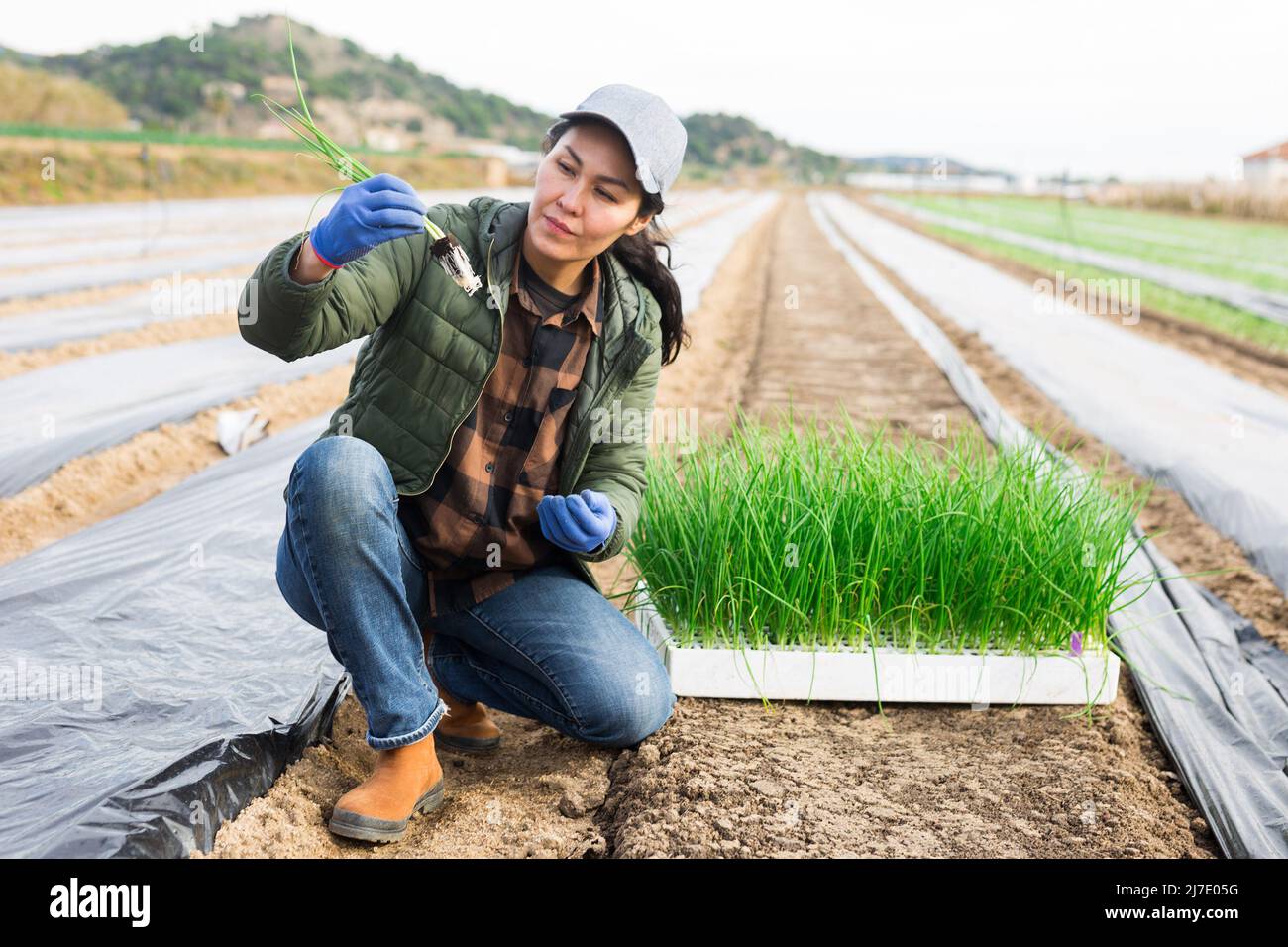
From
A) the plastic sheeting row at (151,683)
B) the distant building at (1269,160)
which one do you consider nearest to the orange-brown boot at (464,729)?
the plastic sheeting row at (151,683)

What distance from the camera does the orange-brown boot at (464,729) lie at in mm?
2143

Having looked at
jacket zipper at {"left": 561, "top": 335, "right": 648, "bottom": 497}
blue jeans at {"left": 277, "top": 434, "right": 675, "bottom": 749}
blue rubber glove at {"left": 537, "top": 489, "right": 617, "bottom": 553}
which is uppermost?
jacket zipper at {"left": 561, "top": 335, "right": 648, "bottom": 497}

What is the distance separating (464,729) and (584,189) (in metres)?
1.06

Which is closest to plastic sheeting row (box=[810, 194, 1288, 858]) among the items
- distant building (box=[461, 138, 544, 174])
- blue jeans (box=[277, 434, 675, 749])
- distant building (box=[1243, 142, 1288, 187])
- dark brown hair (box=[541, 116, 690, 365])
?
dark brown hair (box=[541, 116, 690, 365])

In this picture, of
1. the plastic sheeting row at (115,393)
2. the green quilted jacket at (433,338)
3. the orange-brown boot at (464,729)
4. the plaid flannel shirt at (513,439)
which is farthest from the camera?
the plastic sheeting row at (115,393)

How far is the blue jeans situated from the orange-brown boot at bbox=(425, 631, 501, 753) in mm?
41

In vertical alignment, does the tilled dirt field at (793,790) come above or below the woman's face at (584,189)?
below

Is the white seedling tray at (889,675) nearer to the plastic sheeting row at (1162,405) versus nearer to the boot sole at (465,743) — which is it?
the boot sole at (465,743)

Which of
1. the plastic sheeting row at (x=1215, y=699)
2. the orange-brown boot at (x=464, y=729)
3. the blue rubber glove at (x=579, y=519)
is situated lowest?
the plastic sheeting row at (x=1215, y=699)

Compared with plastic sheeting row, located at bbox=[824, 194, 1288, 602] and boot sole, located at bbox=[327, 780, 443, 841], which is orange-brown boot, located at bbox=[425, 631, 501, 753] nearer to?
boot sole, located at bbox=[327, 780, 443, 841]

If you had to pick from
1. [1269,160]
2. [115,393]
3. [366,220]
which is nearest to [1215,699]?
[366,220]

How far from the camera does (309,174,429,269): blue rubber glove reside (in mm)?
1489

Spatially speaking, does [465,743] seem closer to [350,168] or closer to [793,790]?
[793,790]
